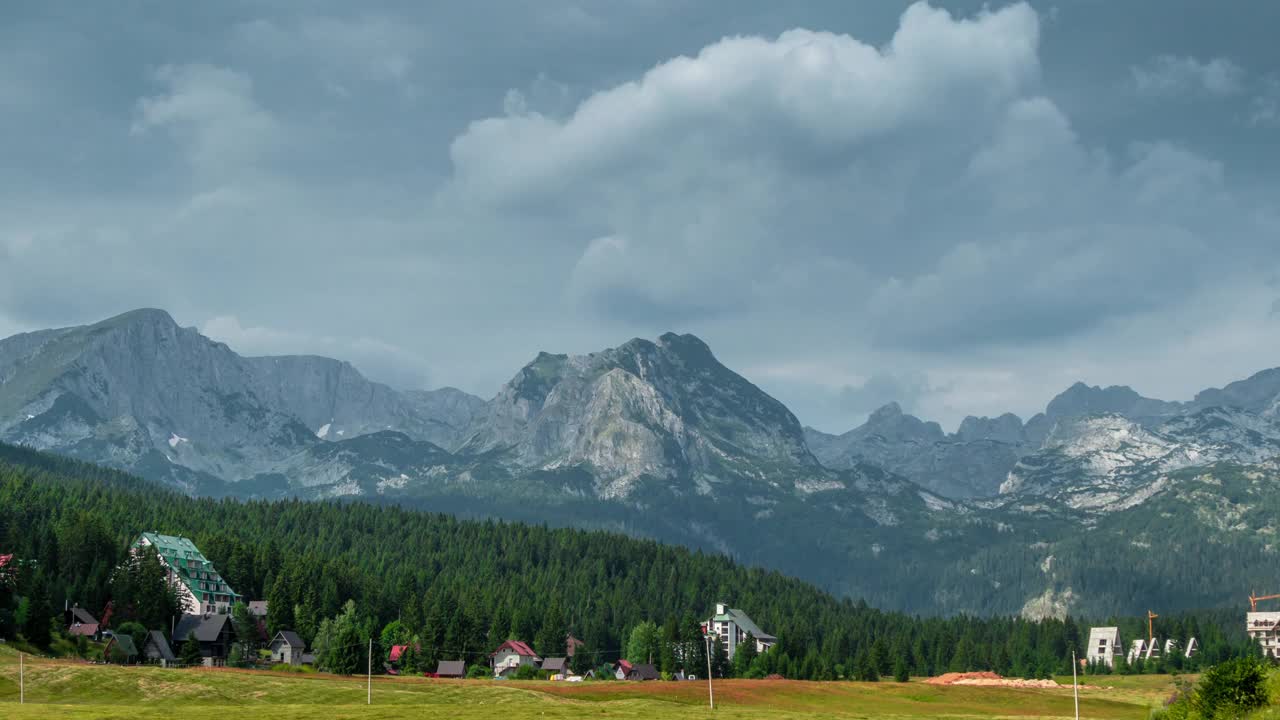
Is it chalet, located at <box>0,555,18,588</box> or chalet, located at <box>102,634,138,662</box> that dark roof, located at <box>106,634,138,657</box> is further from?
chalet, located at <box>0,555,18,588</box>

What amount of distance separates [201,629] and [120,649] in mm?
28100

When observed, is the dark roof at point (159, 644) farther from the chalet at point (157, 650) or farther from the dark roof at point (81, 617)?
the dark roof at point (81, 617)

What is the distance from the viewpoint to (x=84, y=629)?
586 ft

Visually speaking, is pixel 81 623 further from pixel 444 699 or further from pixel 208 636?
pixel 444 699

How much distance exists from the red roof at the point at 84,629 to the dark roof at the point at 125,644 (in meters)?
9.26

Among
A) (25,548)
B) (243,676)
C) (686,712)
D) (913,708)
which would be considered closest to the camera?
(686,712)

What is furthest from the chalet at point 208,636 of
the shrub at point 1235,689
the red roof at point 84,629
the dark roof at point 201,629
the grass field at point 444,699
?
the shrub at point 1235,689

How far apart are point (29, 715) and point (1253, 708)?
79.7m

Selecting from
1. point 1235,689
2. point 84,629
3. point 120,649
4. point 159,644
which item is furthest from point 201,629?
point 1235,689

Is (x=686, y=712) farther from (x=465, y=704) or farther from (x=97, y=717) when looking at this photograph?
(x=97, y=717)

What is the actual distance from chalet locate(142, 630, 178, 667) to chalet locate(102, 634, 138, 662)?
5715mm

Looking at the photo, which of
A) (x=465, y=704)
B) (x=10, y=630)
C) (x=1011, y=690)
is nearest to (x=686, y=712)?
(x=465, y=704)

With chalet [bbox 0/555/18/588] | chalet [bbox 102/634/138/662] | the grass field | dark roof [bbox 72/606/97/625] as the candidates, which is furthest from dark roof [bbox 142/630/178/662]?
the grass field

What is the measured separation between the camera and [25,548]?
19900 centimetres
